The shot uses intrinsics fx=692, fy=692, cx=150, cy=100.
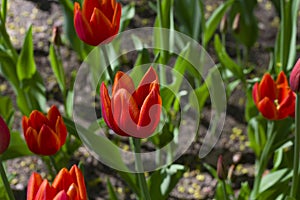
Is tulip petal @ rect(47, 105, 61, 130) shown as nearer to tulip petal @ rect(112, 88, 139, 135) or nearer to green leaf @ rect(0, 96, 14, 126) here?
tulip petal @ rect(112, 88, 139, 135)

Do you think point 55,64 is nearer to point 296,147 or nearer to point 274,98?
point 274,98

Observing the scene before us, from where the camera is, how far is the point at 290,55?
68.2 inches

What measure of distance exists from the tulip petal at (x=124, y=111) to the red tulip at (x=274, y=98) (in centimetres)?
39

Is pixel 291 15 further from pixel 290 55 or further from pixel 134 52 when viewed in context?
pixel 134 52

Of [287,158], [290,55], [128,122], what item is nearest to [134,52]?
[290,55]

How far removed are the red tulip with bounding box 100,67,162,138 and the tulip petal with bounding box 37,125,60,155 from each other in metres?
0.23

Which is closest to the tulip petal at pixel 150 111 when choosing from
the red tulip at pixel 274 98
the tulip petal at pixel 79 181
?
the tulip petal at pixel 79 181

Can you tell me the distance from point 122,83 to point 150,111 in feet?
0.21

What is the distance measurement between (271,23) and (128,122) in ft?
4.69

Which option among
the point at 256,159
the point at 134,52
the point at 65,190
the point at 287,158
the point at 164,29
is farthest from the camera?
the point at 134,52

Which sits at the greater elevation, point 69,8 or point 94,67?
point 69,8

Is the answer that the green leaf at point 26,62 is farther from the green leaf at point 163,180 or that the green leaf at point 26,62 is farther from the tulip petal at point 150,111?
the tulip petal at point 150,111

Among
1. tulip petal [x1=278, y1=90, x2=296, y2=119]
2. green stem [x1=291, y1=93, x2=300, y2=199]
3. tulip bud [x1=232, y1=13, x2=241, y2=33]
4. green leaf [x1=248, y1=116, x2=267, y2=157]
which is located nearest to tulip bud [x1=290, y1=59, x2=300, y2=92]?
green stem [x1=291, y1=93, x2=300, y2=199]

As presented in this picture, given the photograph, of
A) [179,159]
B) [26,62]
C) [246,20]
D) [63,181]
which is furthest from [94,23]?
[246,20]
